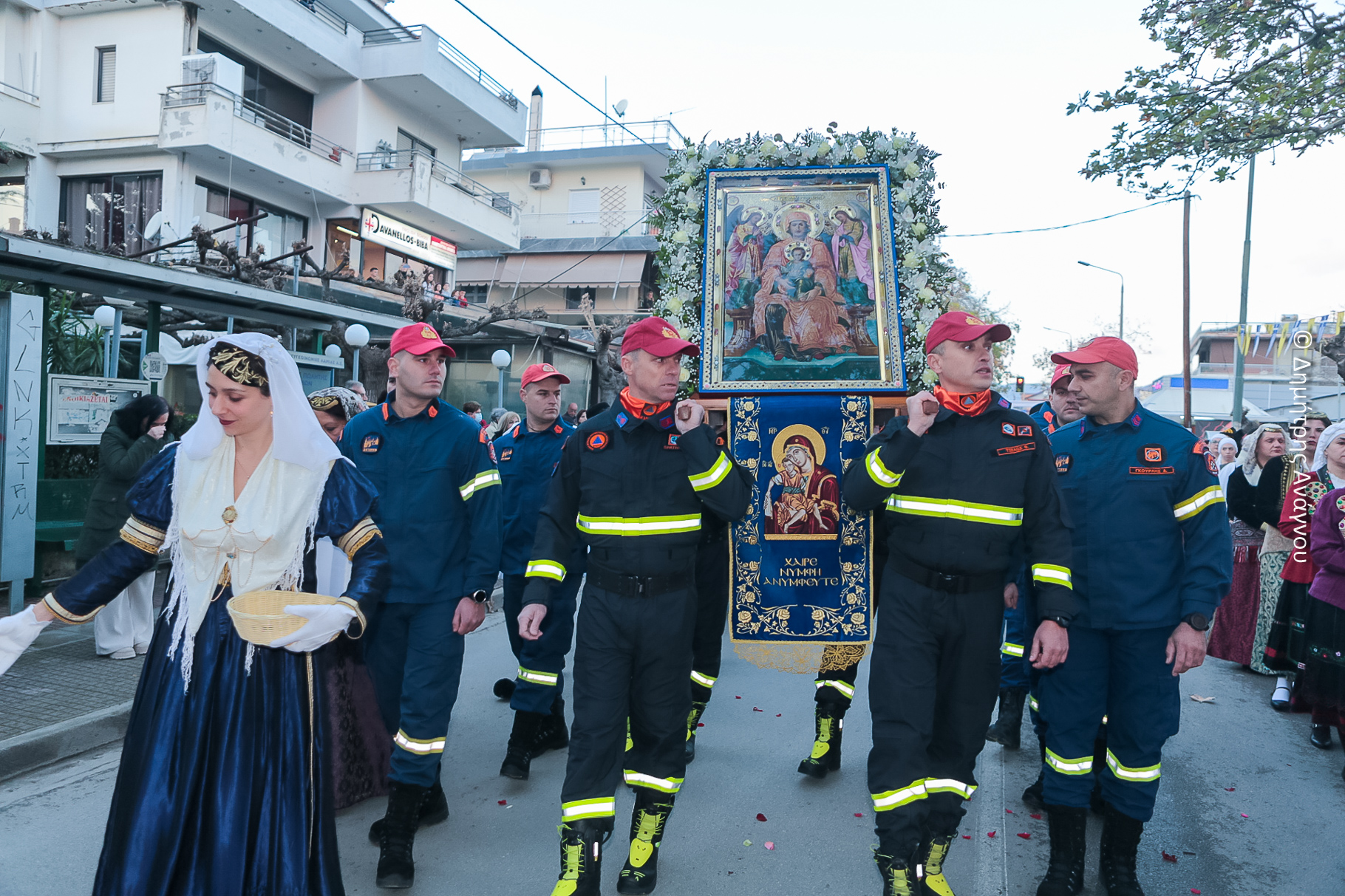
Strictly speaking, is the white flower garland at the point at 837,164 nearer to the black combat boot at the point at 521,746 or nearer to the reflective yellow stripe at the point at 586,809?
the black combat boot at the point at 521,746

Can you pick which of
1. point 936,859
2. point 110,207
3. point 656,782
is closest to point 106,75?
point 110,207

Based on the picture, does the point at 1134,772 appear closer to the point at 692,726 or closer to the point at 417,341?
the point at 692,726

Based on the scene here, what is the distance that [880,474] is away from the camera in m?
3.55

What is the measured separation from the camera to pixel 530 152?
37812mm

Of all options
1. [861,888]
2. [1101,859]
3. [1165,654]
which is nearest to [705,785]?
→ [861,888]

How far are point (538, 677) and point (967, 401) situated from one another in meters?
2.80

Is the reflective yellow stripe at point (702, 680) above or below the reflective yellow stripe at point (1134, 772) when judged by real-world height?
above

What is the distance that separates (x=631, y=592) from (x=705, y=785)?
1747 mm

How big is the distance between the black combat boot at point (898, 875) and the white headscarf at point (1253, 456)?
551 centimetres

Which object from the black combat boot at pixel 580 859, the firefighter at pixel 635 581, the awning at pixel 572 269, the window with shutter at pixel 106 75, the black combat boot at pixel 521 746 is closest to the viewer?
the black combat boot at pixel 580 859

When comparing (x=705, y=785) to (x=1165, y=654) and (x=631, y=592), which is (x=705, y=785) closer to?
(x=631, y=592)

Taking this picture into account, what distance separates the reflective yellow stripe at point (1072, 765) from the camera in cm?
371

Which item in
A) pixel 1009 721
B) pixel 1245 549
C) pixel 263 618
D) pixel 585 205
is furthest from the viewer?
pixel 585 205

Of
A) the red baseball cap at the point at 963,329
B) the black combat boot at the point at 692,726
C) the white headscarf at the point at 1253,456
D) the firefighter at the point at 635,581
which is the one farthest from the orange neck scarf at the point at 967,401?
the white headscarf at the point at 1253,456
